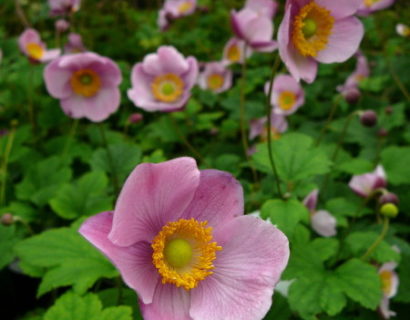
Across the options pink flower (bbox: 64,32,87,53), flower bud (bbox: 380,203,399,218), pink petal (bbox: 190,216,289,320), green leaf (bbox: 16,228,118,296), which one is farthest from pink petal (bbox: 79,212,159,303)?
pink flower (bbox: 64,32,87,53)

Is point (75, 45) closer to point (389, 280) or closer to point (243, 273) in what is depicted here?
point (389, 280)

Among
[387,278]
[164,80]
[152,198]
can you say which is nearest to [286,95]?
[164,80]

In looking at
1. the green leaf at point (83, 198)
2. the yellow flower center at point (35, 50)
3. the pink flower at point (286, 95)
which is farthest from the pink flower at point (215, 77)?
the green leaf at point (83, 198)

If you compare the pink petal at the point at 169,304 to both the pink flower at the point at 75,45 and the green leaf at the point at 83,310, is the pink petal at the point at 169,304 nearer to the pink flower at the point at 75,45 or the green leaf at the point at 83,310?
the green leaf at the point at 83,310

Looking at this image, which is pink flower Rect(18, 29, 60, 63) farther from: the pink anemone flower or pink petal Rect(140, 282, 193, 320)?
pink petal Rect(140, 282, 193, 320)

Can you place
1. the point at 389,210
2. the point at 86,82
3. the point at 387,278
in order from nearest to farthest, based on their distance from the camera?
the point at 389,210, the point at 387,278, the point at 86,82

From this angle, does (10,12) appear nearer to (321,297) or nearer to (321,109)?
(321,109)

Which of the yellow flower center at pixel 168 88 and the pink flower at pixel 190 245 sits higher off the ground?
the pink flower at pixel 190 245
